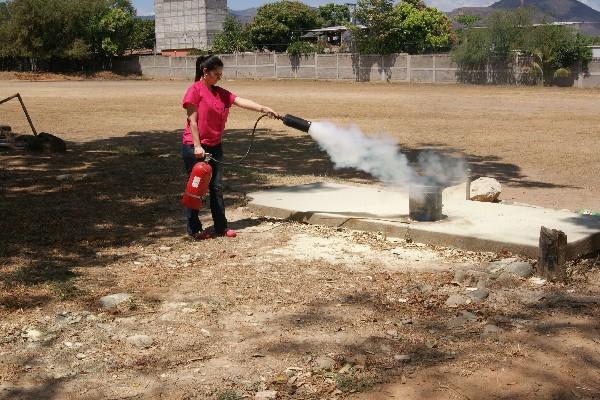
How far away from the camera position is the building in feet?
316

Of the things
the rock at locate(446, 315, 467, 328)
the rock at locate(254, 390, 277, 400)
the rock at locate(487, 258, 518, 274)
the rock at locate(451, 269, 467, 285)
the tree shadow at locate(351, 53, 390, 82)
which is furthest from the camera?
the tree shadow at locate(351, 53, 390, 82)

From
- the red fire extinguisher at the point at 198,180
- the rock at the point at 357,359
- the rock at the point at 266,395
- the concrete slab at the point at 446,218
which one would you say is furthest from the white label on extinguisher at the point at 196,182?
the rock at the point at 266,395

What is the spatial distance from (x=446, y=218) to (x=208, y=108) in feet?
9.28

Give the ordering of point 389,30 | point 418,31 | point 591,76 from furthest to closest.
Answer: point 418,31
point 389,30
point 591,76

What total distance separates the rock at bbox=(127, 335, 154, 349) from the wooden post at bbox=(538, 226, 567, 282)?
3.33 metres

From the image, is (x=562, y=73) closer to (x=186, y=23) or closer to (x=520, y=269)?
(x=520, y=269)

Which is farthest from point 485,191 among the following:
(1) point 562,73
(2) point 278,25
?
(2) point 278,25

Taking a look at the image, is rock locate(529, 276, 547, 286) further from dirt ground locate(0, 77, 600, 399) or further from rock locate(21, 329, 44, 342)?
rock locate(21, 329, 44, 342)

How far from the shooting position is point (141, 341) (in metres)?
5.22

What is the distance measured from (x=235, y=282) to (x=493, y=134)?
13558 millimetres

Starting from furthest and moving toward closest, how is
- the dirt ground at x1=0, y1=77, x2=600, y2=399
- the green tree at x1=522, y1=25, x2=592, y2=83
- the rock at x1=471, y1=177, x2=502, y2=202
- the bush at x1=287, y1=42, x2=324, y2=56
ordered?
the bush at x1=287, y1=42, x2=324, y2=56, the green tree at x1=522, y1=25, x2=592, y2=83, the rock at x1=471, y1=177, x2=502, y2=202, the dirt ground at x1=0, y1=77, x2=600, y2=399

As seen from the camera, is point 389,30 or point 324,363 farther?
point 389,30

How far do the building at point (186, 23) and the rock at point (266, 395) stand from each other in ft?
302

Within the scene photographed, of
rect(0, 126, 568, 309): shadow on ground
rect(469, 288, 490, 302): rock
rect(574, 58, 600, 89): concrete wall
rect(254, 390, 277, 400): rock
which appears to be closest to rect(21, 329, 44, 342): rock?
rect(0, 126, 568, 309): shadow on ground
